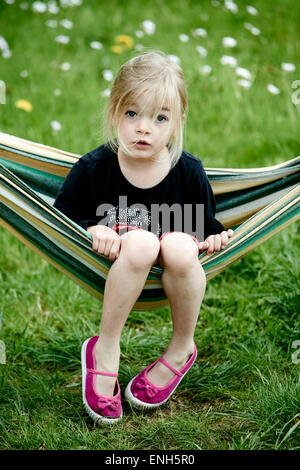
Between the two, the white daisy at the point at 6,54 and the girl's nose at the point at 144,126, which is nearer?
the girl's nose at the point at 144,126

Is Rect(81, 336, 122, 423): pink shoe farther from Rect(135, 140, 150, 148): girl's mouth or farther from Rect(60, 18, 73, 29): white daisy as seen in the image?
Rect(60, 18, 73, 29): white daisy

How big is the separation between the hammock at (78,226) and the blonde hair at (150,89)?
9.2 inches

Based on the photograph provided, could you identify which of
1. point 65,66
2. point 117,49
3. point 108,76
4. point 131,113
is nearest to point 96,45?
point 117,49

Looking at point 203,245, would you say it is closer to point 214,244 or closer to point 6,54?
point 214,244

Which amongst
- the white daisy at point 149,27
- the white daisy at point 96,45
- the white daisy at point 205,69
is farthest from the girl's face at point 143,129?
the white daisy at point 149,27

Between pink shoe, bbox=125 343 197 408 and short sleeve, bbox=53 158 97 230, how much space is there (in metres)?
0.48

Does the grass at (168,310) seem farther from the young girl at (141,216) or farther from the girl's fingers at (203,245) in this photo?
the girl's fingers at (203,245)

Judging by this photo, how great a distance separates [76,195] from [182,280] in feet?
1.41

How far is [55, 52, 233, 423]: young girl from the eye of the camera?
58.3 inches

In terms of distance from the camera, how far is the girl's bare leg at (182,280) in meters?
1.47

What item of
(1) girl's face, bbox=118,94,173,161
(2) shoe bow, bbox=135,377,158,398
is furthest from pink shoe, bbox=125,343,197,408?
(1) girl's face, bbox=118,94,173,161

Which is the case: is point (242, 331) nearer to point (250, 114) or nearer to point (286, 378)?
point (286, 378)

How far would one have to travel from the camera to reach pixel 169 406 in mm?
1699
